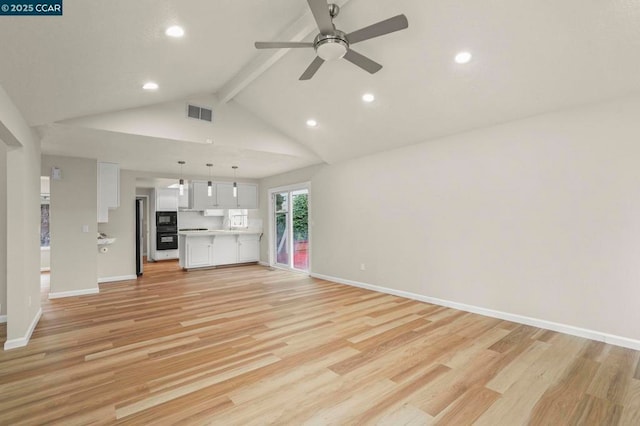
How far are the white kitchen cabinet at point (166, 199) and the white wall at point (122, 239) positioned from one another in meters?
2.99

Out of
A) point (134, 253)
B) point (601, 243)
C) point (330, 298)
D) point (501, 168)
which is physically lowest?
point (330, 298)

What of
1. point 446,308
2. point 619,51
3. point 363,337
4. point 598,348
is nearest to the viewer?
point 619,51

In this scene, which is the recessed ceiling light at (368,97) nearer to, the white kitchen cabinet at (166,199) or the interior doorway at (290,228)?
the interior doorway at (290,228)

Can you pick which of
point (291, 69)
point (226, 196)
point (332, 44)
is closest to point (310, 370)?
point (332, 44)

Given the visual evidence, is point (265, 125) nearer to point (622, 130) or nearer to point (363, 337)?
point (363, 337)

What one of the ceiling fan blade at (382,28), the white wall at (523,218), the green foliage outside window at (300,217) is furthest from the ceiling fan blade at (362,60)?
the green foliage outside window at (300,217)

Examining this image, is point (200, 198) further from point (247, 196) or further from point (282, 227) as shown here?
point (282, 227)

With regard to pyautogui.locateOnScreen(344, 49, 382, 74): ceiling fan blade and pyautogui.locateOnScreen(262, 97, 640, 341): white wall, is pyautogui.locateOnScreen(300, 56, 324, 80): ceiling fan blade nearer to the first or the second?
pyautogui.locateOnScreen(344, 49, 382, 74): ceiling fan blade

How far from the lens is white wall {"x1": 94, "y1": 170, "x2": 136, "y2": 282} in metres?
6.20

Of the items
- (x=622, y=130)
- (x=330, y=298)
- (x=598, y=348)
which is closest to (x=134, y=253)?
(x=330, y=298)

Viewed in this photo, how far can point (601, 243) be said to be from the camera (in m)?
3.04

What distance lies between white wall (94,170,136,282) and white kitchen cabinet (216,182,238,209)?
6.48ft

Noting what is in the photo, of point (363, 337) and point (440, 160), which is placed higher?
point (440, 160)

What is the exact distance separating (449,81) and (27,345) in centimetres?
525
